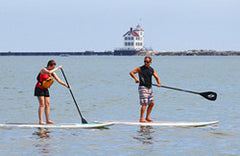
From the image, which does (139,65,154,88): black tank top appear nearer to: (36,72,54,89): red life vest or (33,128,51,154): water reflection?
(36,72,54,89): red life vest

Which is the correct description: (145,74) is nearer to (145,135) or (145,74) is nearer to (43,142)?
(145,135)

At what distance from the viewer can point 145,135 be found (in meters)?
15.8

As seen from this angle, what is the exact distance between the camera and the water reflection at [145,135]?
15.0m

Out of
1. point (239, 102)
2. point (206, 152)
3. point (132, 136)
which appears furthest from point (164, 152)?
point (239, 102)

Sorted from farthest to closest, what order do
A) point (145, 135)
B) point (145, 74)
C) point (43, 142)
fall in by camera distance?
1. point (145, 74)
2. point (145, 135)
3. point (43, 142)

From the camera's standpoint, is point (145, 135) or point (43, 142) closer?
point (43, 142)

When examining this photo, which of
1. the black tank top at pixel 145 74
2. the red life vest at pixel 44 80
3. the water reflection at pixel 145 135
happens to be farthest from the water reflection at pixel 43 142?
the black tank top at pixel 145 74

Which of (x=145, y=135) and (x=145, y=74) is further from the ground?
(x=145, y=74)

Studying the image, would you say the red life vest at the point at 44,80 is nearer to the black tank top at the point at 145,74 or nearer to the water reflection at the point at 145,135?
the black tank top at the point at 145,74

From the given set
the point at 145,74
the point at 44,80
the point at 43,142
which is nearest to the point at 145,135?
the point at 145,74

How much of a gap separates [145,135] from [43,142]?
302 centimetres

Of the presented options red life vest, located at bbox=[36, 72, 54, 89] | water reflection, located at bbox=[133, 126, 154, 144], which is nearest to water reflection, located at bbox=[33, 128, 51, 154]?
red life vest, located at bbox=[36, 72, 54, 89]

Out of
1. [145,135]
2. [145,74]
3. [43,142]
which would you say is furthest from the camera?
[145,74]

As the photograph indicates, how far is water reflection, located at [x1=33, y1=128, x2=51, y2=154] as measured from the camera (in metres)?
13.7
